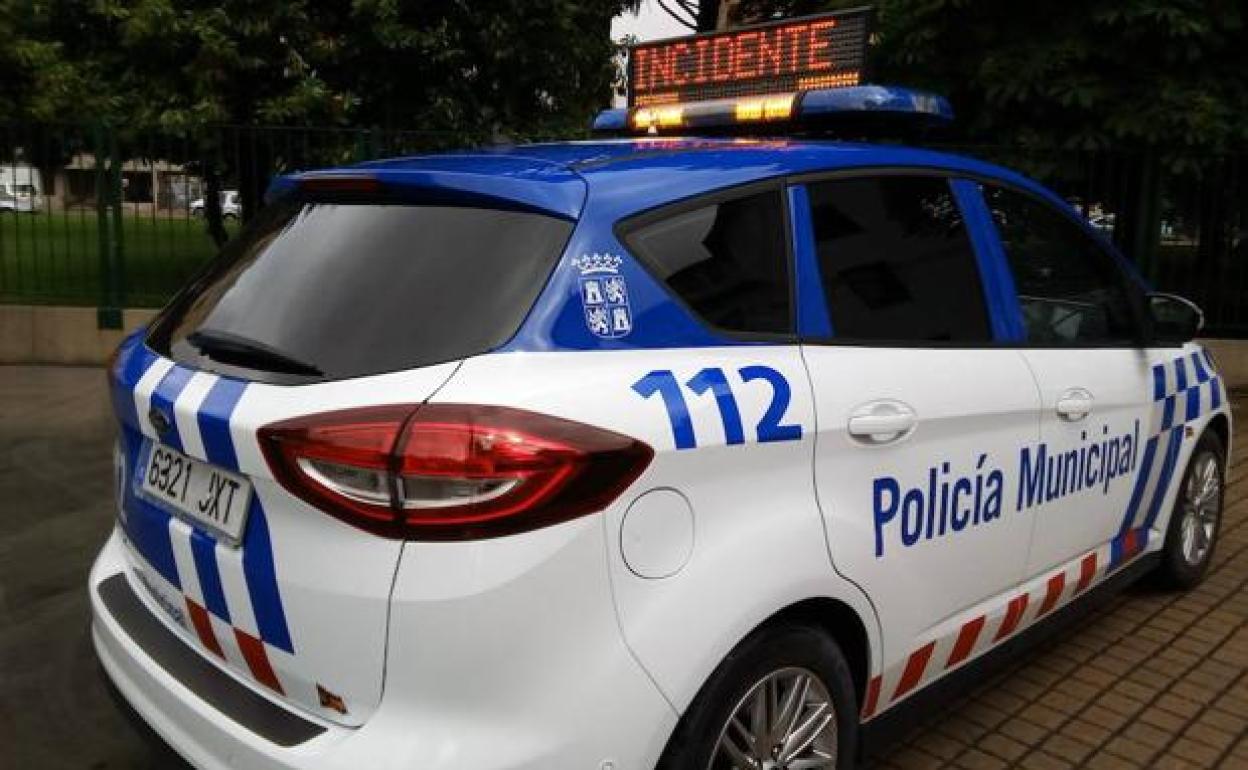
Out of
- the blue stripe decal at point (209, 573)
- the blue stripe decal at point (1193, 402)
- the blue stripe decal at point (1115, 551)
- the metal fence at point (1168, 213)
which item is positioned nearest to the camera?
the blue stripe decal at point (209, 573)

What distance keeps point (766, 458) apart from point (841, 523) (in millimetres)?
281

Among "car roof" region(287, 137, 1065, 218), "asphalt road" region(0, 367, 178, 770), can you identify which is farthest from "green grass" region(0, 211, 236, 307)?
"car roof" region(287, 137, 1065, 218)

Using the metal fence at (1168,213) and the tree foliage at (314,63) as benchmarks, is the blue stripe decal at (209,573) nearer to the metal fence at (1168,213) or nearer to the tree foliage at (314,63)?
the metal fence at (1168,213)

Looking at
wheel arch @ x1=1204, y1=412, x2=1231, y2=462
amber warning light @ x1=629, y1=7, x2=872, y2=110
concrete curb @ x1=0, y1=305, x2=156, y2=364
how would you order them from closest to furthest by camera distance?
wheel arch @ x1=1204, y1=412, x2=1231, y2=462
amber warning light @ x1=629, y1=7, x2=872, y2=110
concrete curb @ x1=0, y1=305, x2=156, y2=364

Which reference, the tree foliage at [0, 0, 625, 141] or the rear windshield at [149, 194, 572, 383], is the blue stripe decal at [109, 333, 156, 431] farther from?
the tree foliage at [0, 0, 625, 141]

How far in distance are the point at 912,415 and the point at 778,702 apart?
0.73 m

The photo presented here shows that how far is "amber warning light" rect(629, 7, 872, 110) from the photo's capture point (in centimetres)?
445

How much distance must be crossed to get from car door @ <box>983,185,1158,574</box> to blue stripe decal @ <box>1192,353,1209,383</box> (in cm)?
46

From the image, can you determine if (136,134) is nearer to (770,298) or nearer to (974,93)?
(974,93)

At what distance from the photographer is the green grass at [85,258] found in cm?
937

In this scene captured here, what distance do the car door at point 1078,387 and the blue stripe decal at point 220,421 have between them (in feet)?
6.62

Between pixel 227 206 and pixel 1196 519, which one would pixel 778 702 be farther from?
pixel 227 206

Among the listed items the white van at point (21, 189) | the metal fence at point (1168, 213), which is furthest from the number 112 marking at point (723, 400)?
the white van at point (21, 189)

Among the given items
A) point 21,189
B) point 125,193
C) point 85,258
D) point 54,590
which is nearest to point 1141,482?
point 54,590
